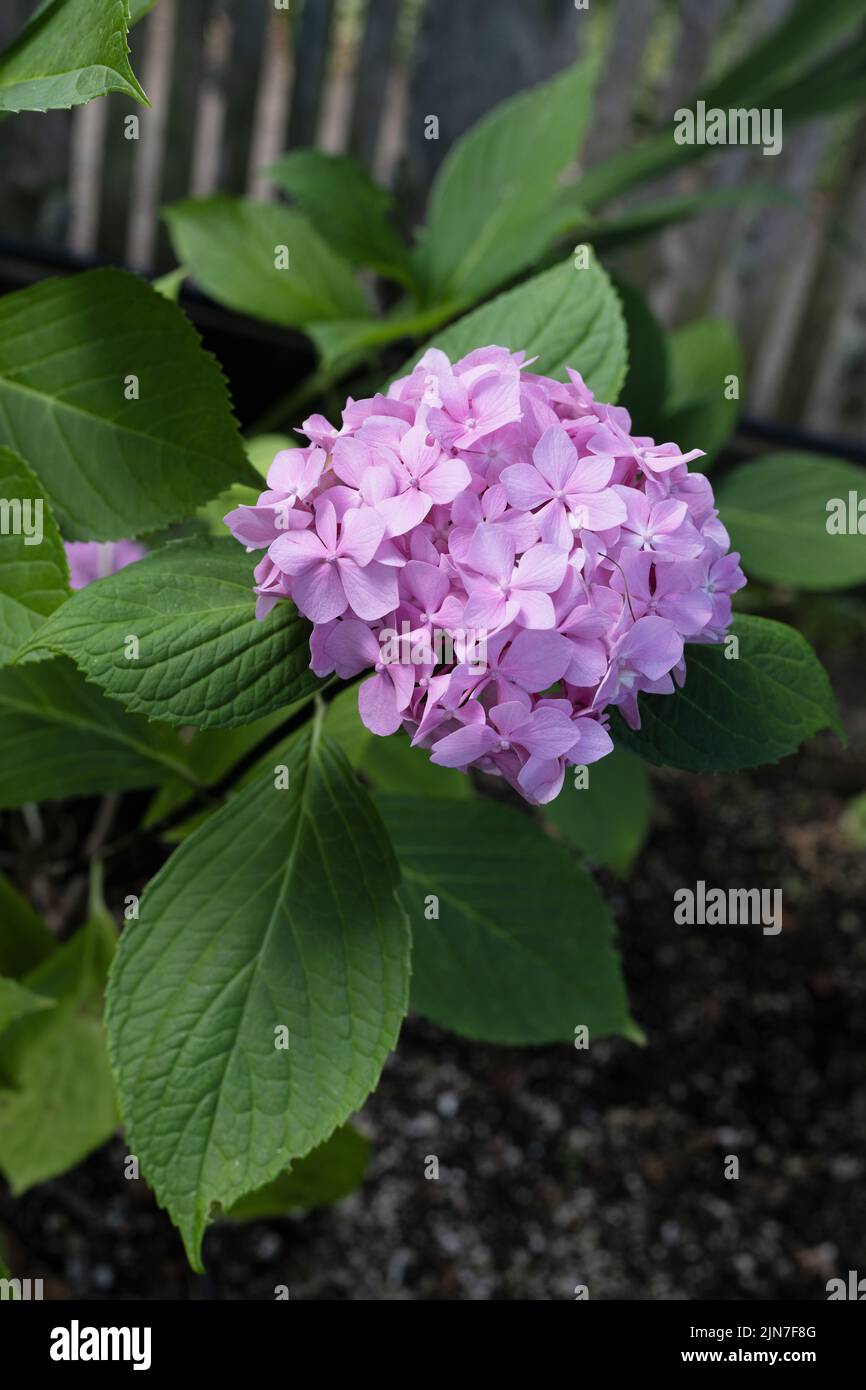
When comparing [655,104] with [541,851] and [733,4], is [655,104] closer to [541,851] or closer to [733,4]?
[733,4]

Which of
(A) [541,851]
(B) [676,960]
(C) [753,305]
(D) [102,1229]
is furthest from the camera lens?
(C) [753,305]

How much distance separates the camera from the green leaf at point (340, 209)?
1.33 metres

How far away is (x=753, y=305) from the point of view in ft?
9.88

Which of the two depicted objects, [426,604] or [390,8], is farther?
[390,8]

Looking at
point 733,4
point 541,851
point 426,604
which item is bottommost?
point 541,851

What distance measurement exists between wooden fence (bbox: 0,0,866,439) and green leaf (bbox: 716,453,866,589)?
4.14 feet

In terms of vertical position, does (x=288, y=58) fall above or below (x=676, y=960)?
above

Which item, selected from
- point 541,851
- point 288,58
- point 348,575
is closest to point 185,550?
point 348,575

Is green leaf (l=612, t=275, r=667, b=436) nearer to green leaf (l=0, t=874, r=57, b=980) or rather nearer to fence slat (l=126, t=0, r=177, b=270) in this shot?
green leaf (l=0, t=874, r=57, b=980)

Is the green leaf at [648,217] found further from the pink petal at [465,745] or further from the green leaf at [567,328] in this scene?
the pink petal at [465,745]

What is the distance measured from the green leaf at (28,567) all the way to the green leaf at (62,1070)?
1.29ft

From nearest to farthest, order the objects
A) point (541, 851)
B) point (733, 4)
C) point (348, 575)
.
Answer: point (348, 575) < point (541, 851) < point (733, 4)

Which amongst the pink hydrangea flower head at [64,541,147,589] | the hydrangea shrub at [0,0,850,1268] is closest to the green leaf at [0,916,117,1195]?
the hydrangea shrub at [0,0,850,1268]

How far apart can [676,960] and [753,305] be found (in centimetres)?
197
